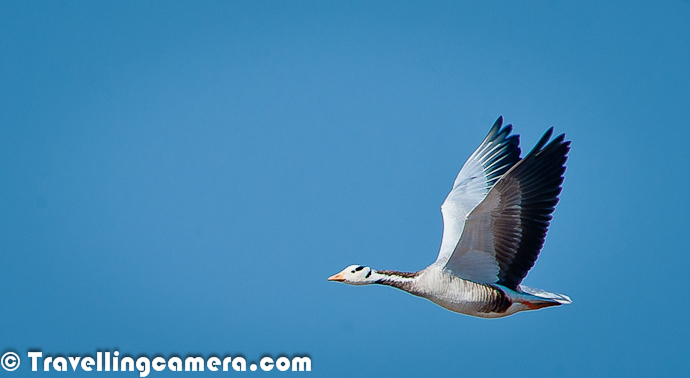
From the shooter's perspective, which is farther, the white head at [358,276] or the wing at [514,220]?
the white head at [358,276]

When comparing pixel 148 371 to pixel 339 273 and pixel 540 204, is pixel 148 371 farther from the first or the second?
pixel 540 204

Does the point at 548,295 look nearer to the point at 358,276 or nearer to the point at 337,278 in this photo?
the point at 358,276

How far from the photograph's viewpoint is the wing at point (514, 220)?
1080 cm

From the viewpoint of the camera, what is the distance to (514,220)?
11.0 metres

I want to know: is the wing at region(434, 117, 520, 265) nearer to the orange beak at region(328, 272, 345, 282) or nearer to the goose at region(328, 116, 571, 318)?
the goose at region(328, 116, 571, 318)

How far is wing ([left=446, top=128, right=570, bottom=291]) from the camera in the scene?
1080 centimetres

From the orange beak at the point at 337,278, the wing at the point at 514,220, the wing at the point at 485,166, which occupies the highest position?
the wing at the point at 485,166

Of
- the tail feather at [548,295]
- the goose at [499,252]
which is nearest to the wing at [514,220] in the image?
the goose at [499,252]

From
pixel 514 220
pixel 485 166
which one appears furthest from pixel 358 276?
pixel 485 166

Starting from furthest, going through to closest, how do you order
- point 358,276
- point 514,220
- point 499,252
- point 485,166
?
point 485,166
point 358,276
point 499,252
point 514,220

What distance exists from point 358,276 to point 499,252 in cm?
159

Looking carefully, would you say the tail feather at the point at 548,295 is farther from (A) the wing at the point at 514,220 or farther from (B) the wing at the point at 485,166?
(B) the wing at the point at 485,166

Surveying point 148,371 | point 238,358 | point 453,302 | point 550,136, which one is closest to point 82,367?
point 148,371

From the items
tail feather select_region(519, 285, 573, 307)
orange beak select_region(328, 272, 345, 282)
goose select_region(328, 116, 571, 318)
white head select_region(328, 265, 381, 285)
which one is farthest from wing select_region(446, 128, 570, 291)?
orange beak select_region(328, 272, 345, 282)
